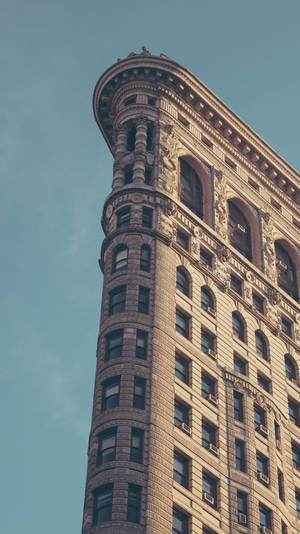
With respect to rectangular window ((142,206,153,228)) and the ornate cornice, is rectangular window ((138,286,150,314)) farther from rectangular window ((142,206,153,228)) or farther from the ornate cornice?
the ornate cornice

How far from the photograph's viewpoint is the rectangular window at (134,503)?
59581 mm

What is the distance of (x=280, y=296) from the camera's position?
90562mm

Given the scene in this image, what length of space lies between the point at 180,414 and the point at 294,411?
1632 cm

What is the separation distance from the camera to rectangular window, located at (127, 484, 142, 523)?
59581 mm

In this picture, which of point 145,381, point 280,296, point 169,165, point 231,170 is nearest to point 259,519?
point 145,381

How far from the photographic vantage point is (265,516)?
229ft

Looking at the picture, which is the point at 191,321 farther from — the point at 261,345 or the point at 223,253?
the point at 223,253

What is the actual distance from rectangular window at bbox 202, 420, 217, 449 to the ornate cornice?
3726cm

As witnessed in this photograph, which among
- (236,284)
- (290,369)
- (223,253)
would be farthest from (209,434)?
(223,253)

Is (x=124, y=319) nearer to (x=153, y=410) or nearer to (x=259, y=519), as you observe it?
(x=153, y=410)

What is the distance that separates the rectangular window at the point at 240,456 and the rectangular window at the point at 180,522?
8.34m

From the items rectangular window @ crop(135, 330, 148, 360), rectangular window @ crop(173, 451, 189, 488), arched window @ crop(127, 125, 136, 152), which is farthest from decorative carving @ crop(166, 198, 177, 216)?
rectangular window @ crop(173, 451, 189, 488)

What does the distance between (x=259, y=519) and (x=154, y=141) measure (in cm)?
3620

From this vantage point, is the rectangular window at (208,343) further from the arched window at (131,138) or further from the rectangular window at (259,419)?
the arched window at (131,138)
